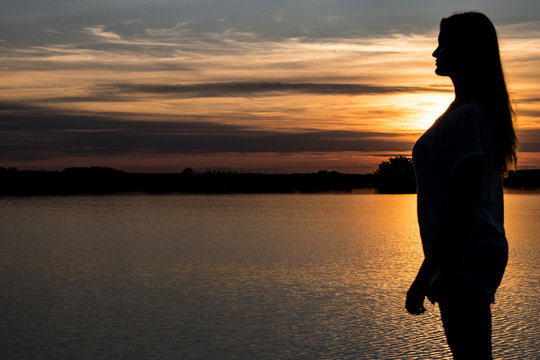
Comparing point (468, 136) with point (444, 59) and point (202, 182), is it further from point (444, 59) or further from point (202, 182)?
point (202, 182)

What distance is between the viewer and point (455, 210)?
1.83 meters

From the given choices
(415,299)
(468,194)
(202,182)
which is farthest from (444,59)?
(202,182)

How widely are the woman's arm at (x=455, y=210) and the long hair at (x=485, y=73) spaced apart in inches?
6.1

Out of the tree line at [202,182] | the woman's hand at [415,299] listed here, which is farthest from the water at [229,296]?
the tree line at [202,182]

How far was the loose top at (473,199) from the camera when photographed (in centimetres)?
186

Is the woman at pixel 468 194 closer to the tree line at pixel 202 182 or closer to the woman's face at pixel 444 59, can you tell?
the woman's face at pixel 444 59

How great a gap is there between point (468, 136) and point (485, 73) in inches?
9.7

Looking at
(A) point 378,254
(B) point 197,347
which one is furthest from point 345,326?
(A) point 378,254

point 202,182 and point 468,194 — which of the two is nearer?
point 468,194

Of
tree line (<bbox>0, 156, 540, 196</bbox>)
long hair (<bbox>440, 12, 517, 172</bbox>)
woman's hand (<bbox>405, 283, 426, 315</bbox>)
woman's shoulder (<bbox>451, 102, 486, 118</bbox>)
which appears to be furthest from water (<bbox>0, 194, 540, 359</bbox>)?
tree line (<bbox>0, 156, 540, 196</bbox>)

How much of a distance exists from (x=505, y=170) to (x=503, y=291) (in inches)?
177

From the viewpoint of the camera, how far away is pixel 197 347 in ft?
13.8

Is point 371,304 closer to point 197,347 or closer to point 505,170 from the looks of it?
point 197,347

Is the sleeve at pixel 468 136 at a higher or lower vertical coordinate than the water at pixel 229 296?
higher
